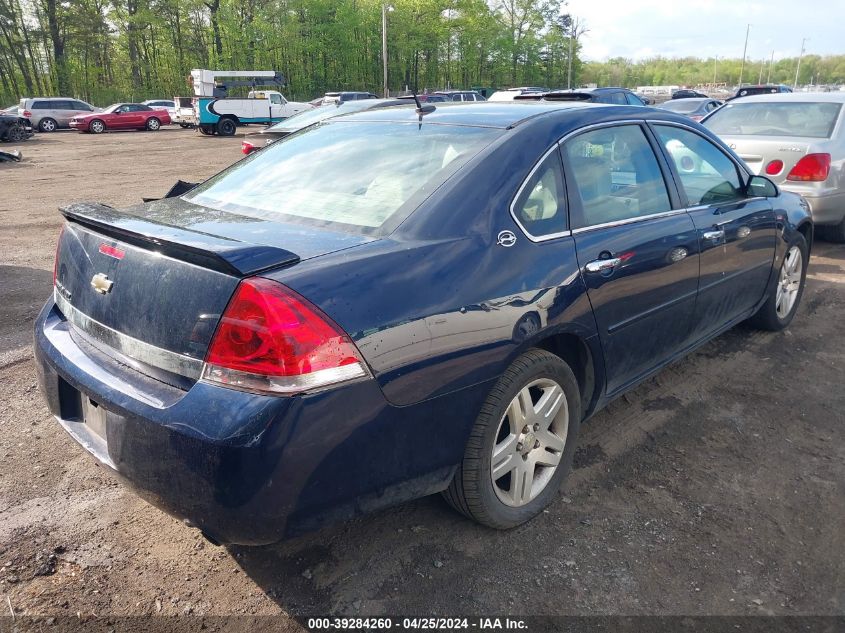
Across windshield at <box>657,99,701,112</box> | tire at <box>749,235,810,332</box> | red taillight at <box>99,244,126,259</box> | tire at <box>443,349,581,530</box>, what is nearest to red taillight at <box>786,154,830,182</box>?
tire at <box>749,235,810,332</box>

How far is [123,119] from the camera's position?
32438 mm

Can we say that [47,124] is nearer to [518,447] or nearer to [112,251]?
[112,251]

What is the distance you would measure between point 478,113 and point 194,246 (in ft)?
5.23

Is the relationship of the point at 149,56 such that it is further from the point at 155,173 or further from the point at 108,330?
the point at 108,330

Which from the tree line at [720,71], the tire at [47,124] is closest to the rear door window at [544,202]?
the tire at [47,124]

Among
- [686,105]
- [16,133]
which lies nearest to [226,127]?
[16,133]

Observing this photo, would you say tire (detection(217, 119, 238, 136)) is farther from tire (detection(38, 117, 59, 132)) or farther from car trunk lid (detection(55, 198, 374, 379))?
car trunk lid (detection(55, 198, 374, 379))

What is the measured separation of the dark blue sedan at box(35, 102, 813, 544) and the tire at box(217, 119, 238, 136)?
28670mm

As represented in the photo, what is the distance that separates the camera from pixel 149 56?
186 ft

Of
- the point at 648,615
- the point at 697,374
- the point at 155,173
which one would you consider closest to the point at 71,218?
the point at 648,615

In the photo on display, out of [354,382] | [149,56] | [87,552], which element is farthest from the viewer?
[149,56]

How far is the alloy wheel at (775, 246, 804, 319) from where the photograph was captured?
15.8ft

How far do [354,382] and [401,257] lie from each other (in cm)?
47

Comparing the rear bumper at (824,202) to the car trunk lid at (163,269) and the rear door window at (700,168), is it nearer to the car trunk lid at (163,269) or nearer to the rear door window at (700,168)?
the rear door window at (700,168)
